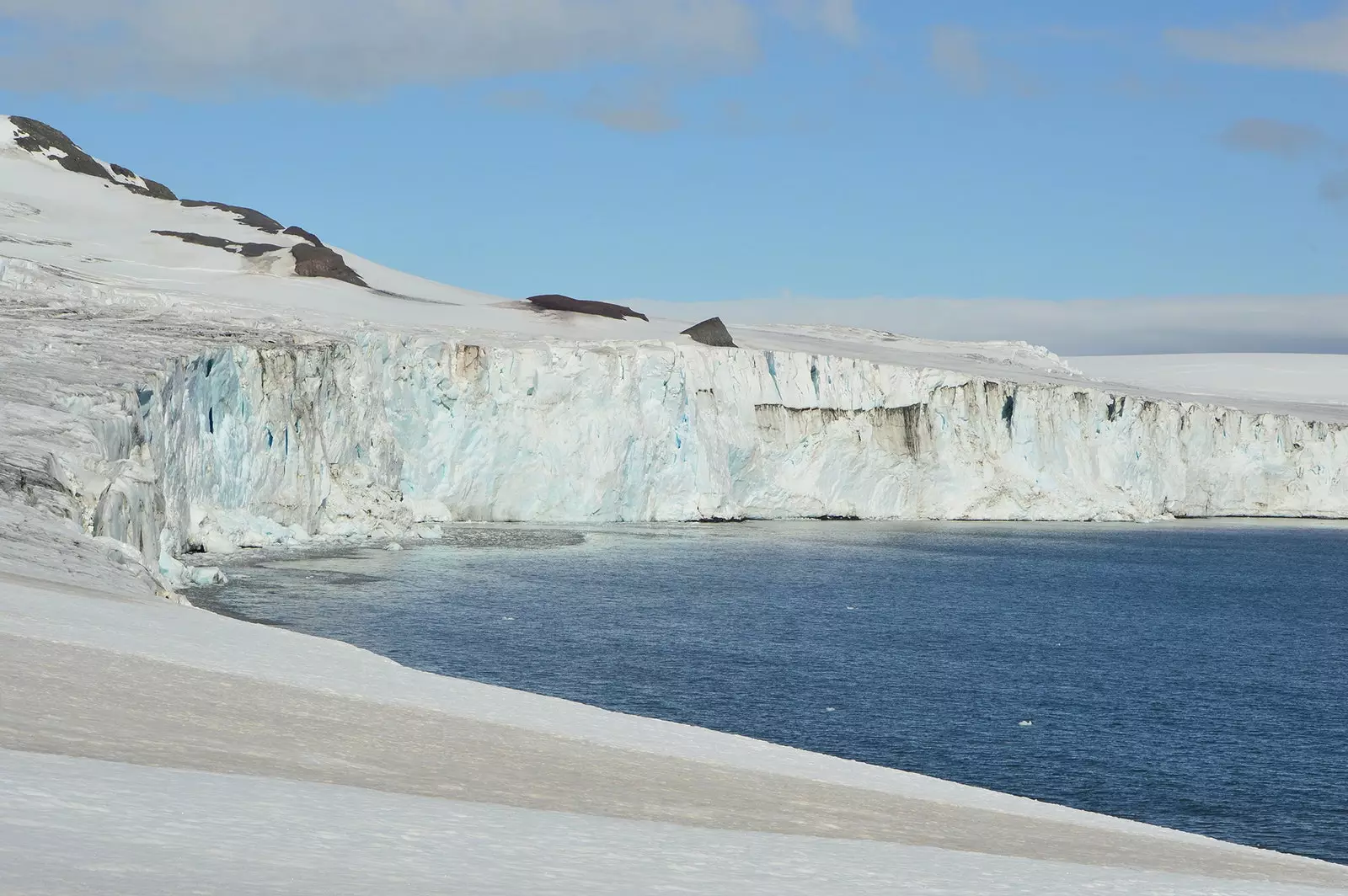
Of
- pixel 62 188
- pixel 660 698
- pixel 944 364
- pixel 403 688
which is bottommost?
pixel 660 698

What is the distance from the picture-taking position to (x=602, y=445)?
46750mm

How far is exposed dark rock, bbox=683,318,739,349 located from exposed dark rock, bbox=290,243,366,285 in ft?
43.7

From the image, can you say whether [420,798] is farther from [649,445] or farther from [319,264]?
[319,264]

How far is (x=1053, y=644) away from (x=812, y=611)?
515 cm

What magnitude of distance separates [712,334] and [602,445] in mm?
10218

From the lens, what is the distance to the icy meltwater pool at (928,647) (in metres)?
17.6

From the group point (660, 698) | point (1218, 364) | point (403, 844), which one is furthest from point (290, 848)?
point (1218, 364)

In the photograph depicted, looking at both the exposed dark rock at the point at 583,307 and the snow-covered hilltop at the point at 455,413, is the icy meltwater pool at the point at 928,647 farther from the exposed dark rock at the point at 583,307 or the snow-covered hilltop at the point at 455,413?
the exposed dark rock at the point at 583,307

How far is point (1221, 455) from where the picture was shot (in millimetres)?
61312

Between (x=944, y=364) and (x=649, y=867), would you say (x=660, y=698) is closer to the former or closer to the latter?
(x=649, y=867)

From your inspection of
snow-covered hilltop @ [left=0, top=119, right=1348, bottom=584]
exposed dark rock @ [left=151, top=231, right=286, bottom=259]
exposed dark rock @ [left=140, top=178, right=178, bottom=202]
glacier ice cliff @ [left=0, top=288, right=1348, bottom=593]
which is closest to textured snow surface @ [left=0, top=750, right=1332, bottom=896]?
glacier ice cliff @ [left=0, top=288, right=1348, bottom=593]

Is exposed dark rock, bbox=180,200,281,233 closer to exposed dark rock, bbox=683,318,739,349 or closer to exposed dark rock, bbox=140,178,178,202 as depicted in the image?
exposed dark rock, bbox=140,178,178,202

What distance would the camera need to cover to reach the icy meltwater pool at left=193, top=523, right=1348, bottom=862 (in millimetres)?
17641

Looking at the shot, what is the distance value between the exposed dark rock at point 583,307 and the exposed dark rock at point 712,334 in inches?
166
